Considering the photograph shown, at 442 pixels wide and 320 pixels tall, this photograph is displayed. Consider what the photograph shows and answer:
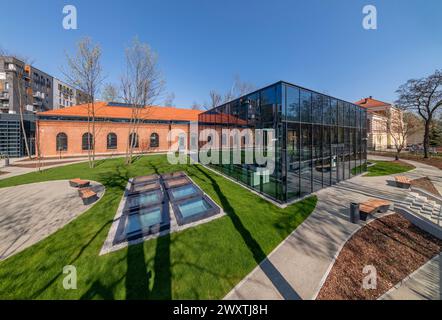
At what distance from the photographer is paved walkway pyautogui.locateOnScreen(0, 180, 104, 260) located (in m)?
5.68

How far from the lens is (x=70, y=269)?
14.3 ft

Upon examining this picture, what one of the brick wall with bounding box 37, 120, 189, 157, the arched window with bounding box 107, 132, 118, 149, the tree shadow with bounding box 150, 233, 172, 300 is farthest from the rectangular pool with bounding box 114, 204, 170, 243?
the arched window with bounding box 107, 132, 118, 149

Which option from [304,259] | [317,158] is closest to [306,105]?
[317,158]

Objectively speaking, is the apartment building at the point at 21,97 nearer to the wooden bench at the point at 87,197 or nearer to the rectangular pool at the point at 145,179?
the rectangular pool at the point at 145,179

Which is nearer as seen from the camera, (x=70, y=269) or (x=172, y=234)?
(x=70, y=269)

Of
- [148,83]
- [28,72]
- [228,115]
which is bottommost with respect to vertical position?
[228,115]

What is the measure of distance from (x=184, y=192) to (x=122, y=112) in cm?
2735

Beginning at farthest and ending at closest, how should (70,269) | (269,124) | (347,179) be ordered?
1. (347,179)
2. (269,124)
3. (70,269)

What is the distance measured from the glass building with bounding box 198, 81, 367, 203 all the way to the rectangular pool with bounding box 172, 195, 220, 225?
3.62 metres

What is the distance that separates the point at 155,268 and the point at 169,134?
29446mm

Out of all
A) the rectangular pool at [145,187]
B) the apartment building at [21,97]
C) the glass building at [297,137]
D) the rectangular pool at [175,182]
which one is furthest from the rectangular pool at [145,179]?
the apartment building at [21,97]
